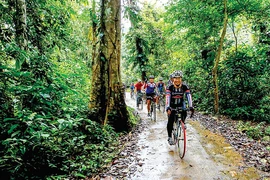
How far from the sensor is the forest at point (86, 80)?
4.13 m

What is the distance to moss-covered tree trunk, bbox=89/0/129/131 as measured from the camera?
834 cm

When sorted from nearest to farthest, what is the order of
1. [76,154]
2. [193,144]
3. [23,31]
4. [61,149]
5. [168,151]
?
[23,31] < [61,149] < [76,154] < [168,151] < [193,144]

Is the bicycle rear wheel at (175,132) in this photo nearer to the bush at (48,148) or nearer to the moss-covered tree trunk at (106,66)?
the bush at (48,148)

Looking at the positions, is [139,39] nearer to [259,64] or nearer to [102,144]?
[259,64]

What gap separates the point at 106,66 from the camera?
849cm

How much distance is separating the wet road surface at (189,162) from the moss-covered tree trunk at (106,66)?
1.93 metres

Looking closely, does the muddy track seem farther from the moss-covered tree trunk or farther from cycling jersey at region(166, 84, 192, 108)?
cycling jersey at region(166, 84, 192, 108)

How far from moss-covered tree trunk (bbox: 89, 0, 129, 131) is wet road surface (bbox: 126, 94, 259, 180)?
75.8 inches

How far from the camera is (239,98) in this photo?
13.7 metres

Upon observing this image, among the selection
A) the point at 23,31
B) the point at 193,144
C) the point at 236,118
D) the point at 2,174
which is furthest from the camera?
the point at 236,118

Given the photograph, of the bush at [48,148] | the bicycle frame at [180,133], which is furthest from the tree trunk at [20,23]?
the bicycle frame at [180,133]

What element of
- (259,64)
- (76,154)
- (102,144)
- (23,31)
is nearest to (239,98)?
(259,64)

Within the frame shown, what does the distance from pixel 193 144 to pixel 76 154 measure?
388 centimetres

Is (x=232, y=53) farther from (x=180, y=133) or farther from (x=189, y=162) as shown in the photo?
(x=189, y=162)
